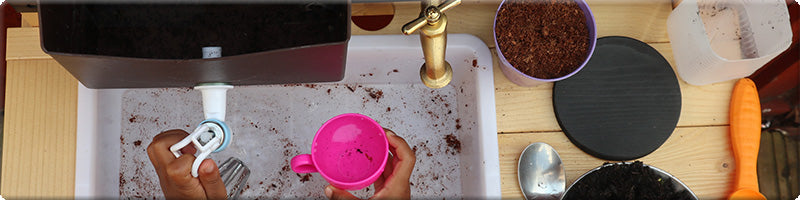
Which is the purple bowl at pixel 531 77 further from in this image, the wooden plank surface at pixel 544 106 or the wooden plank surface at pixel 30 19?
the wooden plank surface at pixel 30 19

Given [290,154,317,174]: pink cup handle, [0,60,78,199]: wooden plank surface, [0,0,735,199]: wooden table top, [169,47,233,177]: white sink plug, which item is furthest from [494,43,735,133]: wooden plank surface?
[0,60,78,199]: wooden plank surface

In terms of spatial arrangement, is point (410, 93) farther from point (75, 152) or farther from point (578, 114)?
point (75, 152)

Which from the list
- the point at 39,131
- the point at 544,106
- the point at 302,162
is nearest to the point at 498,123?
the point at 544,106

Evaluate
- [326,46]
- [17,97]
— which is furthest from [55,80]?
[326,46]

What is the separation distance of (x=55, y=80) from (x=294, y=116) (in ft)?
1.11

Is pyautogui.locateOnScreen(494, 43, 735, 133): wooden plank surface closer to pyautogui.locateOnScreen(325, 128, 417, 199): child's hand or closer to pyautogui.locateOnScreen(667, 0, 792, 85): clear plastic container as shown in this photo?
pyautogui.locateOnScreen(667, 0, 792, 85): clear plastic container

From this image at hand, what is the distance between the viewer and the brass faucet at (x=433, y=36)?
0.53 metres

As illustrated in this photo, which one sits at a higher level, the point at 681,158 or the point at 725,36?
the point at 725,36

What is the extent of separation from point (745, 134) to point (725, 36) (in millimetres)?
142

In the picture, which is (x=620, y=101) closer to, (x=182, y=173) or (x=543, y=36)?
(x=543, y=36)

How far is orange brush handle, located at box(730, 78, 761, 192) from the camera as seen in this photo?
658 mm

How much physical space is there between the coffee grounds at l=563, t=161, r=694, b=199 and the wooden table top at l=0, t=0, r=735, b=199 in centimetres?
3

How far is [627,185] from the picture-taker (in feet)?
2.02

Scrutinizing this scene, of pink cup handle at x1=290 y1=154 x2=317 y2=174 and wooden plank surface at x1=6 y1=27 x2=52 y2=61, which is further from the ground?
wooden plank surface at x1=6 y1=27 x2=52 y2=61
